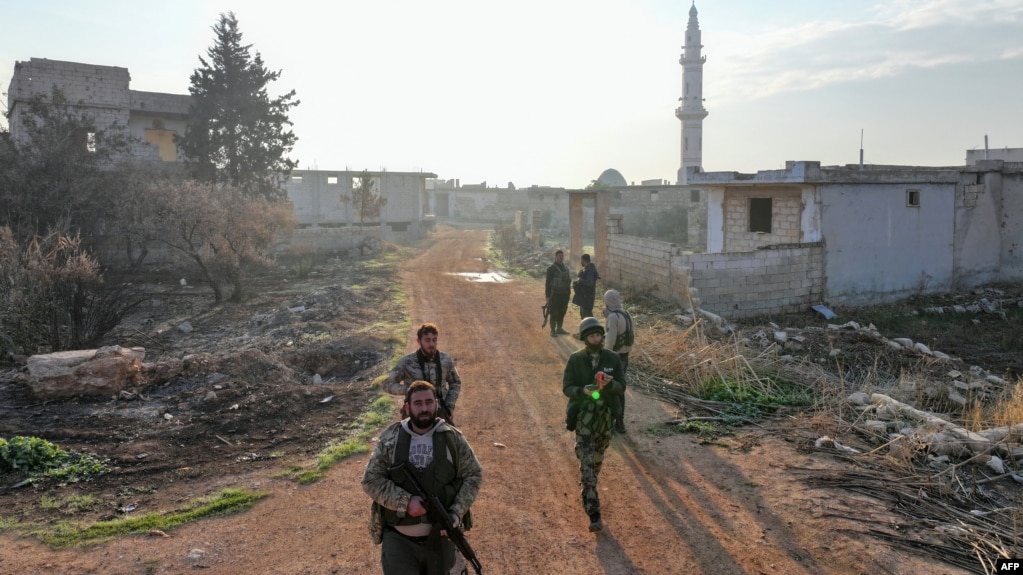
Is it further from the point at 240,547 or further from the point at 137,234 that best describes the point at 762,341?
the point at 137,234

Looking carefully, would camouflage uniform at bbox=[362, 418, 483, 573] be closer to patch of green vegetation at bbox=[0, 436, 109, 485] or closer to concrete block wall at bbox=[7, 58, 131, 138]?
patch of green vegetation at bbox=[0, 436, 109, 485]

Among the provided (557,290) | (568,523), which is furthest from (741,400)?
(557,290)

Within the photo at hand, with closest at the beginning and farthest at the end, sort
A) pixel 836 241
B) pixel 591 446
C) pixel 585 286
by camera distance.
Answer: pixel 591 446 → pixel 585 286 → pixel 836 241

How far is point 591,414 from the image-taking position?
5.74 metres

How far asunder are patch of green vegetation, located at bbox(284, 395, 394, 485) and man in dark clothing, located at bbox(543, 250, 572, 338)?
423 centimetres

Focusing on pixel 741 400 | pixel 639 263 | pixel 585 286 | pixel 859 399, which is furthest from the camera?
pixel 639 263

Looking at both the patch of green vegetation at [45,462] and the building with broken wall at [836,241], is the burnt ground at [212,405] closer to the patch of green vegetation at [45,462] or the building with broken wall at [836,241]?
the patch of green vegetation at [45,462]

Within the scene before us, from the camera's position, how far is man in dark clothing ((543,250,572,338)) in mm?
12320

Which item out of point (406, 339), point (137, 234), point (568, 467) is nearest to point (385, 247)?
point (137, 234)

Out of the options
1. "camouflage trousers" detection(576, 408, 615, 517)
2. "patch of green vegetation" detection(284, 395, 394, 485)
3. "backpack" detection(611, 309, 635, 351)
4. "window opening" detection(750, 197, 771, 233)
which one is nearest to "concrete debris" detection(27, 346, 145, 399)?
"patch of green vegetation" detection(284, 395, 394, 485)

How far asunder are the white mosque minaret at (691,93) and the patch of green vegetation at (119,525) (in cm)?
4538

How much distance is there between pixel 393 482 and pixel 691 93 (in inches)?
1942

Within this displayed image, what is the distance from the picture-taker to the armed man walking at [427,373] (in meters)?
5.79

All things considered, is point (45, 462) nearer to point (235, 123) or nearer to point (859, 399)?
point (859, 399)
